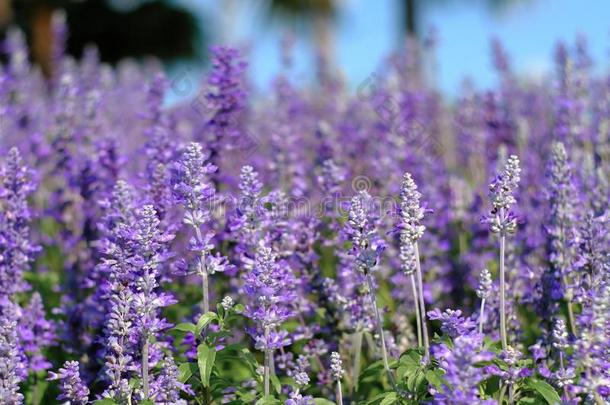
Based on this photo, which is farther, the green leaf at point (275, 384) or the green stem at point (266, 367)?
the green leaf at point (275, 384)

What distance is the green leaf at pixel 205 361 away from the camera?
3311 mm

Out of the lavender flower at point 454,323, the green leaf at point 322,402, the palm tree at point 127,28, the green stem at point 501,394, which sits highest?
the palm tree at point 127,28

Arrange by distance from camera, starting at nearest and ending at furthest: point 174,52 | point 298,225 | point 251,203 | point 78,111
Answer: point 251,203 < point 298,225 < point 78,111 < point 174,52

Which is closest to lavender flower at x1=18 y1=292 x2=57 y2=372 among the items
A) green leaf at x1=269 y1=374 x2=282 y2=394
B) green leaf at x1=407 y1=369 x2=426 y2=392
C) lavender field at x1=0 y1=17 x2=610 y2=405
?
lavender field at x1=0 y1=17 x2=610 y2=405

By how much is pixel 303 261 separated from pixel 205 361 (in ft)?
4.13

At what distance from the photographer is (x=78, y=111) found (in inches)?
265

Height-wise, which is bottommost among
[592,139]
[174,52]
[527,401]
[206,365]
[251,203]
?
[527,401]

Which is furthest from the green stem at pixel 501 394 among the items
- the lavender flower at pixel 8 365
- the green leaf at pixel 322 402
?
the lavender flower at pixel 8 365

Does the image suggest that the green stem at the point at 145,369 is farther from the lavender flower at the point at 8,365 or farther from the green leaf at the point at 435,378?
the green leaf at the point at 435,378

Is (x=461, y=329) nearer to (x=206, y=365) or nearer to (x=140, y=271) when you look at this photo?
(x=206, y=365)

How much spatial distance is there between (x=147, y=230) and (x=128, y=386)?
2.33 feet

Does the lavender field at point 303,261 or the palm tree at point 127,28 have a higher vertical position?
the palm tree at point 127,28

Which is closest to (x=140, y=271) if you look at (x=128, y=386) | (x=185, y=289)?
(x=128, y=386)

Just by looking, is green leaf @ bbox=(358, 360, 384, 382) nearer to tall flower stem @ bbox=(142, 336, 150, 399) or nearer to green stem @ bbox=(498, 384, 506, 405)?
green stem @ bbox=(498, 384, 506, 405)
